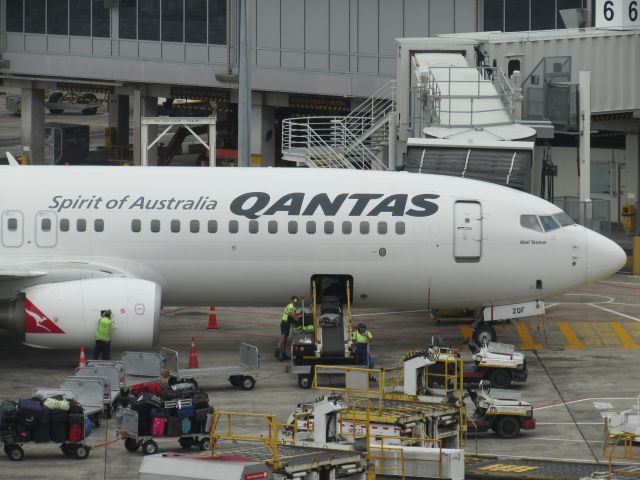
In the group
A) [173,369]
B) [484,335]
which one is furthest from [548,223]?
[173,369]

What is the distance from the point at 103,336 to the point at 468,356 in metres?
10.3

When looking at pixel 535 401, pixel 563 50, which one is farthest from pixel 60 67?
pixel 535 401

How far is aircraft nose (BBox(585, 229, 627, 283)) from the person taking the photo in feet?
134

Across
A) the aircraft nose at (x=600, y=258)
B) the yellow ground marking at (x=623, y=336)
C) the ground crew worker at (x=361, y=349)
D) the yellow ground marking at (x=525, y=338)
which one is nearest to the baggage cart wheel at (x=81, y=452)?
the ground crew worker at (x=361, y=349)

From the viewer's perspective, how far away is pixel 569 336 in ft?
147

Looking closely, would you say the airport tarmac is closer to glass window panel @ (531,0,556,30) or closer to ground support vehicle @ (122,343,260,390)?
ground support vehicle @ (122,343,260,390)

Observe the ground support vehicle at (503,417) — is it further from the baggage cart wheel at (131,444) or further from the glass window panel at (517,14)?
the glass window panel at (517,14)

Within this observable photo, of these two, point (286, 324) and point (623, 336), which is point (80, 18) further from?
point (623, 336)

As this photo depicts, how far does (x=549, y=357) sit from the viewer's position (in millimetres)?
41406

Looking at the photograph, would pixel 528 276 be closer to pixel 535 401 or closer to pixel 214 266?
pixel 535 401

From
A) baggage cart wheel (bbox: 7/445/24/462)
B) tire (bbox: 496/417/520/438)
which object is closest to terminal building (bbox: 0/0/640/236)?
tire (bbox: 496/417/520/438)

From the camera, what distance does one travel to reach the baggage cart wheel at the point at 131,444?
30.9m

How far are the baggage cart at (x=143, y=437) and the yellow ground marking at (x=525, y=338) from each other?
14.2 meters

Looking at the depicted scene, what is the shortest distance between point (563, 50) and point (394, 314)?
13900 millimetres
